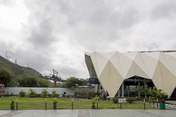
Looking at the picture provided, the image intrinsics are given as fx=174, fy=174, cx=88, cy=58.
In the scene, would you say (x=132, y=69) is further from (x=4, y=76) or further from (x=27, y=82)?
(x=27, y=82)

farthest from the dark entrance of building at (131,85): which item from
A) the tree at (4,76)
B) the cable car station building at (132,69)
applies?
the tree at (4,76)

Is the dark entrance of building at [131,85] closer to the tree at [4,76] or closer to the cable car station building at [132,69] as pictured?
the cable car station building at [132,69]

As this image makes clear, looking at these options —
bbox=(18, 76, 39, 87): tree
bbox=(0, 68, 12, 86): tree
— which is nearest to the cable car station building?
bbox=(0, 68, 12, 86): tree

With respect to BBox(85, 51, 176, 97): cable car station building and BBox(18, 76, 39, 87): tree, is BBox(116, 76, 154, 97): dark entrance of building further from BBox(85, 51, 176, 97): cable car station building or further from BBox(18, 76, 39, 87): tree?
BBox(18, 76, 39, 87): tree

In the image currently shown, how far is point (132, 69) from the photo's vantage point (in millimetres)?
37844

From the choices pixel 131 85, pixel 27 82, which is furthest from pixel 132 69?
pixel 27 82

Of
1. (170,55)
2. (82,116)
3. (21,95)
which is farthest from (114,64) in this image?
(82,116)

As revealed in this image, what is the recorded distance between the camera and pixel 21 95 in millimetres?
39969

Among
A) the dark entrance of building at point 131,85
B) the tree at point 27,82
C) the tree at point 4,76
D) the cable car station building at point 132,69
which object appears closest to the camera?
the cable car station building at point 132,69

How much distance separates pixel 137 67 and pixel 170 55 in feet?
33.0

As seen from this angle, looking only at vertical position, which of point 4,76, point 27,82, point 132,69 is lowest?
point 27,82

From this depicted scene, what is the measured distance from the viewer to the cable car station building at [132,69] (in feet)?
119

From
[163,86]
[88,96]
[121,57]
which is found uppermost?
[121,57]

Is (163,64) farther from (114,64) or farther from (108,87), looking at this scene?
(108,87)
